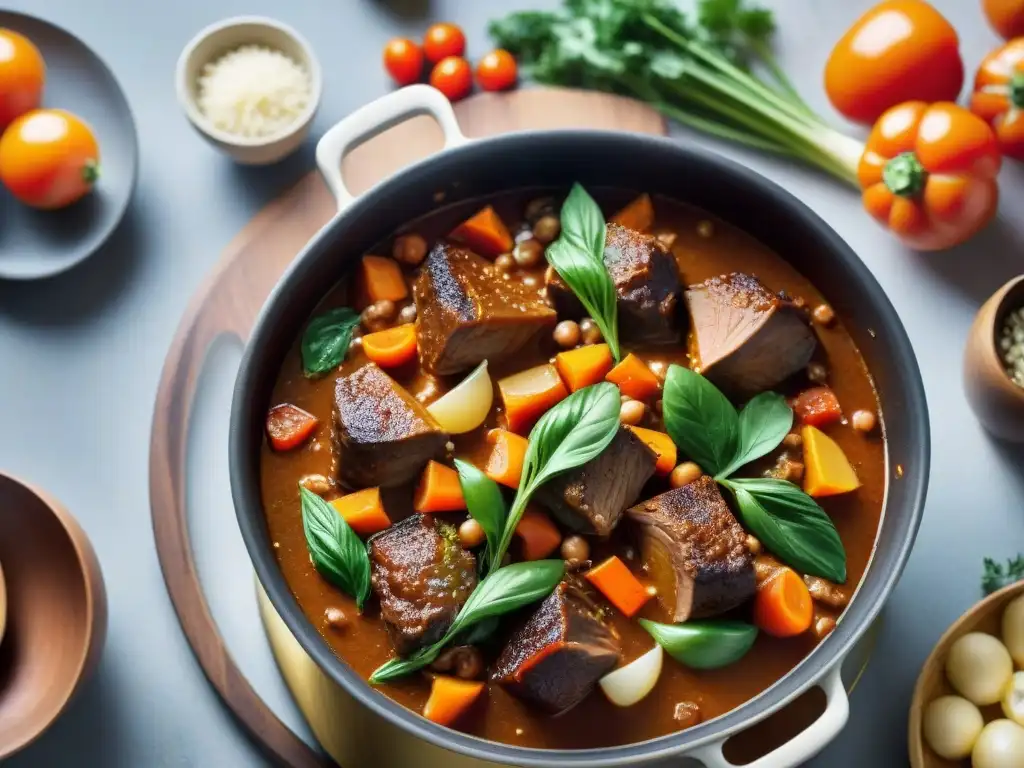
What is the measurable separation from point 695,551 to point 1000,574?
3.76 ft

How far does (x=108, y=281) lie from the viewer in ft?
12.3

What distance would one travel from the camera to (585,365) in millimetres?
3166

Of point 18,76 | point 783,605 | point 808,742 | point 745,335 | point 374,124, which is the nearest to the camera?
point 808,742

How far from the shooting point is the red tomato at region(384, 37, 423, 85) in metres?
3.76

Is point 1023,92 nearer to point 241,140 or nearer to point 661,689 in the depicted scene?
point 661,689

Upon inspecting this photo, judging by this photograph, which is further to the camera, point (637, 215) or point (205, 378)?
point (205, 378)

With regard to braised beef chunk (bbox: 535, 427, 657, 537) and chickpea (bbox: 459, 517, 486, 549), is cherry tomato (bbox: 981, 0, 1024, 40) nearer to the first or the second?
braised beef chunk (bbox: 535, 427, 657, 537)

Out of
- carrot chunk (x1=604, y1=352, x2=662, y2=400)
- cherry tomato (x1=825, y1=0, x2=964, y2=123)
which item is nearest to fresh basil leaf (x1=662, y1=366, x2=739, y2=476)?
carrot chunk (x1=604, y1=352, x2=662, y2=400)

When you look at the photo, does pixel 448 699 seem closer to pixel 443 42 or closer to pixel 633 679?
pixel 633 679

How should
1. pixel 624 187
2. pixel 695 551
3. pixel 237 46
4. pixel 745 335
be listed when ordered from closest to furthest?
pixel 695 551
pixel 745 335
pixel 624 187
pixel 237 46

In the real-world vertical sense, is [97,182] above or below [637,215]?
above

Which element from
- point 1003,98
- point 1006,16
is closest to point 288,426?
point 1003,98

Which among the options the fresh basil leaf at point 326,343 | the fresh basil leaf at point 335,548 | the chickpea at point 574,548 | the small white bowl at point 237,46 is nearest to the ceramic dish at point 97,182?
the small white bowl at point 237,46

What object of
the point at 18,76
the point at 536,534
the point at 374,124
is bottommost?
the point at 536,534
